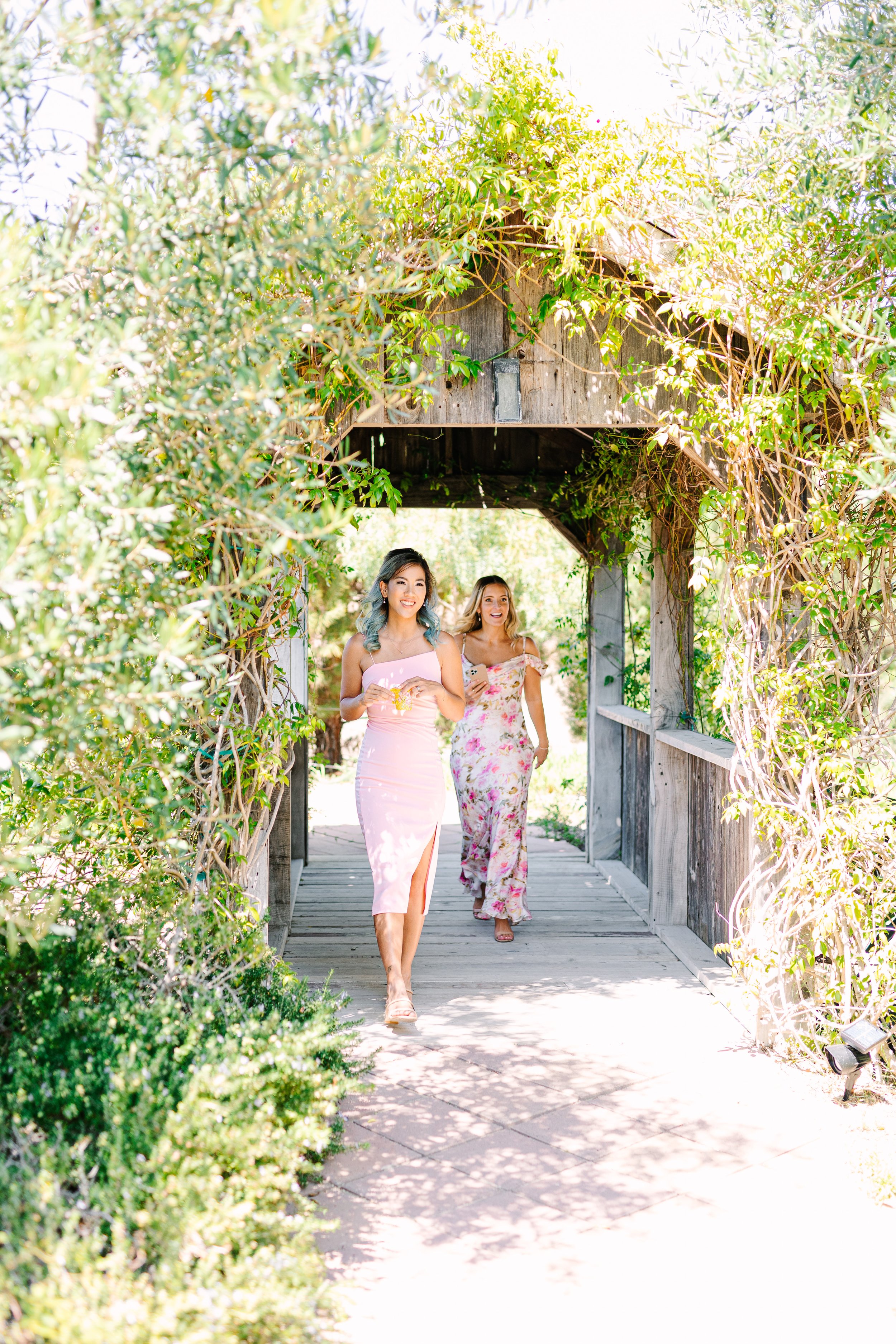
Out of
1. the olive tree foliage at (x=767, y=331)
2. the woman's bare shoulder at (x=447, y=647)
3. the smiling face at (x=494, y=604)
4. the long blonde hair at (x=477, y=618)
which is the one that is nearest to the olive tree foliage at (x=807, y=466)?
the olive tree foliage at (x=767, y=331)

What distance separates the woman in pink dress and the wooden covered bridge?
15.2 inches

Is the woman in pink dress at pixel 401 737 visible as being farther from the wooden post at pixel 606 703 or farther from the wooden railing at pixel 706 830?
the wooden post at pixel 606 703

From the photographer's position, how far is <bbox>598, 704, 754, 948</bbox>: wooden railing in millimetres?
4715

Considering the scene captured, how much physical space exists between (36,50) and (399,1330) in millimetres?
2687

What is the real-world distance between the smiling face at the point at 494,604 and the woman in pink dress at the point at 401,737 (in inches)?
40.2

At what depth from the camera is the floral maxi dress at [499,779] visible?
5418 mm

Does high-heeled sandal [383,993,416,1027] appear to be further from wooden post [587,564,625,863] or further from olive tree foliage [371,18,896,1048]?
wooden post [587,564,625,863]

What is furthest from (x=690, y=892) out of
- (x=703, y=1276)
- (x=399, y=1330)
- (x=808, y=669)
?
(x=399, y=1330)

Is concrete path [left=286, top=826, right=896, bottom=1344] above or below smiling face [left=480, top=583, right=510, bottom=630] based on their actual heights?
below

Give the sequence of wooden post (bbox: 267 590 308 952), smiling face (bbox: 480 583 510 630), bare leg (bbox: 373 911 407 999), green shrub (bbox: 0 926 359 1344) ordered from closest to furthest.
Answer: green shrub (bbox: 0 926 359 1344), bare leg (bbox: 373 911 407 999), wooden post (bbox: 267 590 308 952), smiling face (bbox: 480 583 510 630)

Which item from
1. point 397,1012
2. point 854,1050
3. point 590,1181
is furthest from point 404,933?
point 854,1050

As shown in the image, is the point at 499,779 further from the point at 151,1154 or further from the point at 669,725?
the point at 151,1154

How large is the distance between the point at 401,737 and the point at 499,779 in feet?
4.34

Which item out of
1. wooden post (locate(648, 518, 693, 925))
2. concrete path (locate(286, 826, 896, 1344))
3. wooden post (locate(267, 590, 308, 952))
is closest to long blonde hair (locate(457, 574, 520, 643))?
wooden post (locate(648, 518, 693, 925))
